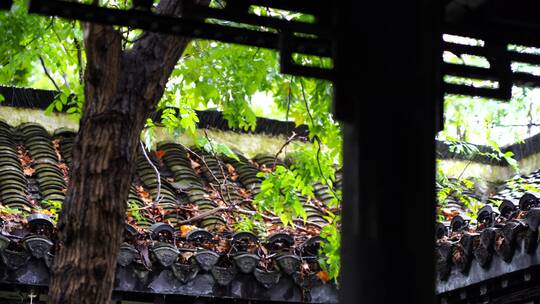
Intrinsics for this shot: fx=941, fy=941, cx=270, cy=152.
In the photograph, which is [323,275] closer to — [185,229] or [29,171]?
[185,229]

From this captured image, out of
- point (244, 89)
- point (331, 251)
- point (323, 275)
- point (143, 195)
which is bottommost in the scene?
point (323, 275)

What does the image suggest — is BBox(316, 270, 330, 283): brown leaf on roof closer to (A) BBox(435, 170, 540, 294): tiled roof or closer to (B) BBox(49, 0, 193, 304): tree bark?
(A) BBox(435, 170, 540, 294): tiled roof

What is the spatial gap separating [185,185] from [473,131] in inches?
268

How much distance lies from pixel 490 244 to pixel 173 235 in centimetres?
238

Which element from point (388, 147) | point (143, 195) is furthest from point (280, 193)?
point (388, 147)

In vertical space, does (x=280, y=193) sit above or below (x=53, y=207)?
above

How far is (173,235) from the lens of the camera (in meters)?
7.25

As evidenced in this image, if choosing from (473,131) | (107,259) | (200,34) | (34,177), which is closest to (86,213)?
(107,259)

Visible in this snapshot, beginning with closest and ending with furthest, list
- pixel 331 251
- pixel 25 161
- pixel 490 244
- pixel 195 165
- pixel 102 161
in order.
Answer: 1. pixel 102 161
2. pixel 490 244
3. pixel 331 251
4. pixel 25 161
5. pixel 195 165

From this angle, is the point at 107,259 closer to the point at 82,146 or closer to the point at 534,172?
the point at 82,146

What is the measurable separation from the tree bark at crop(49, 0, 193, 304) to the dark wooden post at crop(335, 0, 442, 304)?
2.19 m

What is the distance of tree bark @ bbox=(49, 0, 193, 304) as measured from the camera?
468 centimetres

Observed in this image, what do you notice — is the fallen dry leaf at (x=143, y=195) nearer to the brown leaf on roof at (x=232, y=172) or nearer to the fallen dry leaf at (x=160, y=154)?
the fallen dry leaf at (x=160, y=154)

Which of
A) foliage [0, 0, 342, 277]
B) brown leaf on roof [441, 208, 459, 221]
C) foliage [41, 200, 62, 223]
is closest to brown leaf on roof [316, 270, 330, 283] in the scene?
foliage [0, 0, 342, 277]
